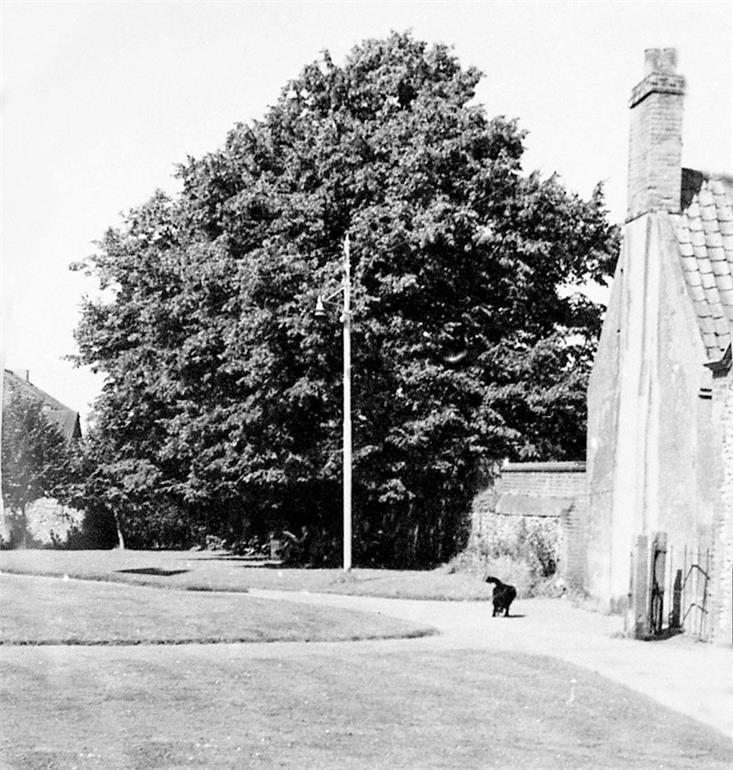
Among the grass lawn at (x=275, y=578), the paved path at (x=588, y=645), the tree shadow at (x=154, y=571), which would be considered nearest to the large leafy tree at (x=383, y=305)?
the grass lawn at (x=275, y=578)

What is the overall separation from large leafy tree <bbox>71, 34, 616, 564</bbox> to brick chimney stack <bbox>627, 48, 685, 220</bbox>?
1125cm

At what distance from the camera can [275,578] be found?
32.0 m

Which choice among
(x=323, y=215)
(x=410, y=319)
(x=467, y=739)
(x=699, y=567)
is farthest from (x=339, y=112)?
(x=467, y=739)

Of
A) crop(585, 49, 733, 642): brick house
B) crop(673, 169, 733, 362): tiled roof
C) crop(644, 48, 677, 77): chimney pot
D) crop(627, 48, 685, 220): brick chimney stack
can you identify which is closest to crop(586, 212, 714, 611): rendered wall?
crop(585, 49, 733, 642): brick house

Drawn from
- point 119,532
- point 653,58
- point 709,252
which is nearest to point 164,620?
point 709,252

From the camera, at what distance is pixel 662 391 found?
2262 centimetres

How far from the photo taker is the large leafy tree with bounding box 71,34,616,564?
35.0 metres

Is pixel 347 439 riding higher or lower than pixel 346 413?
lower

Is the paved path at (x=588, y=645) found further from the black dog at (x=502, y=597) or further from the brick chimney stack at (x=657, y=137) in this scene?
the brick chimney stack at (x=657, y=137)

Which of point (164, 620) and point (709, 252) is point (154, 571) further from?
point (709, 252)

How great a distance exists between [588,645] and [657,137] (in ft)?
31.5

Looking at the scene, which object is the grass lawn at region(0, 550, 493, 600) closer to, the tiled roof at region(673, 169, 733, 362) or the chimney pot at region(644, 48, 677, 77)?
the tiled roof at region(673, 169, 733, 362)

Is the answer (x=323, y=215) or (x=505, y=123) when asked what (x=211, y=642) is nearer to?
(x=323, y=215)

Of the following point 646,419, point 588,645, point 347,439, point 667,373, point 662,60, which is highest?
point 662,60
